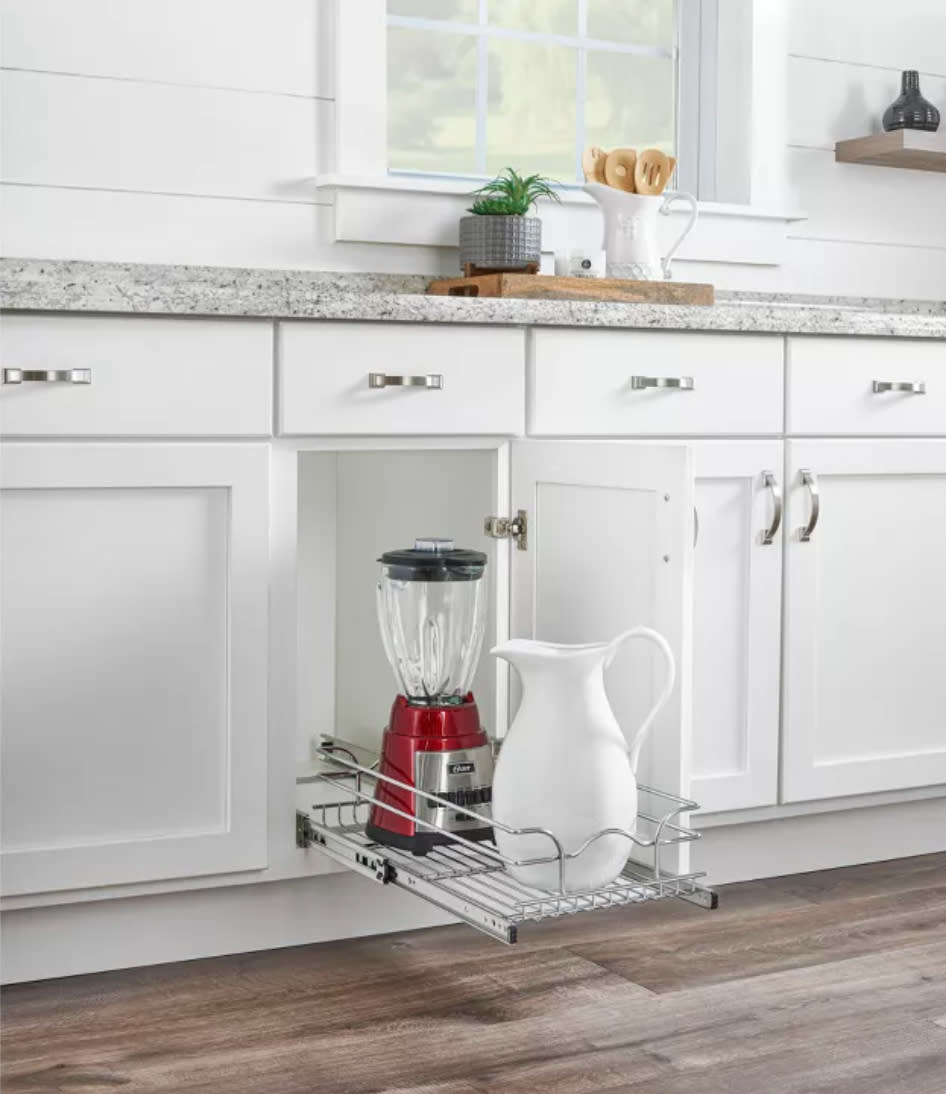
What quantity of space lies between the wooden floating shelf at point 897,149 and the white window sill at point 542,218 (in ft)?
0.64

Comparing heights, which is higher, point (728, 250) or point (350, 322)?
point (728, 250)

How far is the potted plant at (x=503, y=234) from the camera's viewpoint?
2623 millimetres

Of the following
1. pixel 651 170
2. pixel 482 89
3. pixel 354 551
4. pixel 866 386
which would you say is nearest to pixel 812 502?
pixel 866 386

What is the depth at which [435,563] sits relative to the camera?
2.08 metres

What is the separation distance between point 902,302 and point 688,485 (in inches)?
65.8

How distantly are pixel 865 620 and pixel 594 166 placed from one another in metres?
0.90

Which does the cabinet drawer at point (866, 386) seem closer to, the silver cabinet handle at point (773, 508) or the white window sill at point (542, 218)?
the silver cabinet handle at point (773, 508)

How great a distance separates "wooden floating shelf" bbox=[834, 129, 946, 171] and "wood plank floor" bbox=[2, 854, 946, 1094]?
157 centimetres

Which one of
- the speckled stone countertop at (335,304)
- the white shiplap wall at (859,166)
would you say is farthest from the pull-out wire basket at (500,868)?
the white shiplap wall at (859,166)

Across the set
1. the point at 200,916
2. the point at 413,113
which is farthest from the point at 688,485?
the point at 413,113

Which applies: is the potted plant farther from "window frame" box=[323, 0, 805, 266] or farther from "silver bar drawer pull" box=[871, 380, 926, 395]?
"silver bar drawer pull" box=[871, 380, 926, 395]

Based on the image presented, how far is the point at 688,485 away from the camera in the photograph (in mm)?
1845

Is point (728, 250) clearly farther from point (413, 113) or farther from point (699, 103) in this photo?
point (413, 113)

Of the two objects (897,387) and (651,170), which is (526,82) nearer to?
(651,170)
